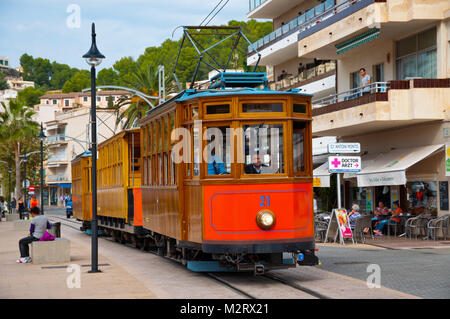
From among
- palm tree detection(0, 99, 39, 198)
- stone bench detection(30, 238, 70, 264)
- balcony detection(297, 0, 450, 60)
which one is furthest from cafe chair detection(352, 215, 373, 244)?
palm tree detection(0, 99, 39, 198)

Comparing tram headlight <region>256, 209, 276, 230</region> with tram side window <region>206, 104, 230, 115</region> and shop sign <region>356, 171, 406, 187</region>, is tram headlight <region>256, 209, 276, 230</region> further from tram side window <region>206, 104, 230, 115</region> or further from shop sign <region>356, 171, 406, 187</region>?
shop sign <region>356, 171, 406, 187</region>

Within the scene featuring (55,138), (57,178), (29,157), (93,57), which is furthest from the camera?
(57,178)

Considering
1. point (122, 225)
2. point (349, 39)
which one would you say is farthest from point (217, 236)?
point (349, 39)

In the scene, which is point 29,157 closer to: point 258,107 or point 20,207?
point 20,207

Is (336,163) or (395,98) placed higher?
(395,98)

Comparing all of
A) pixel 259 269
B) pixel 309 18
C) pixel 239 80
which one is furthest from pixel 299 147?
pixel 309 18

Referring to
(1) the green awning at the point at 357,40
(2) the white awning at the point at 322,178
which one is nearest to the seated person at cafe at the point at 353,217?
(2) the white awning at the point at 322,178

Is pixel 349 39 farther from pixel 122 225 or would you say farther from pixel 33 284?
pixel 33 284

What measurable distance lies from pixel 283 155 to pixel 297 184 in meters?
0.55

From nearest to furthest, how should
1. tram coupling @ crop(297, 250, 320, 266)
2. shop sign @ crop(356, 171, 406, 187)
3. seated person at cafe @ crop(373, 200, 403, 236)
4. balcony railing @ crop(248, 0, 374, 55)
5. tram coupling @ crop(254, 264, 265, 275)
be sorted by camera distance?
tram coupling @ crop(254, 264, 265, 275) → tram coupling @ crop(297, 250, 320, 266) → shop sign @ crop(356, 171, 406, 187) → seated person at cafe @ crop(373, 200, 403, 236) → balcony railing @ crop(248, 0, 374, 55)

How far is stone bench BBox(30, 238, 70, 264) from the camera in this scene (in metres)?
17.8

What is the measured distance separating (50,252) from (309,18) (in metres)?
24.5

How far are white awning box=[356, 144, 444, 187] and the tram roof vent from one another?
1022cm

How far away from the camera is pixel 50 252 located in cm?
1797
